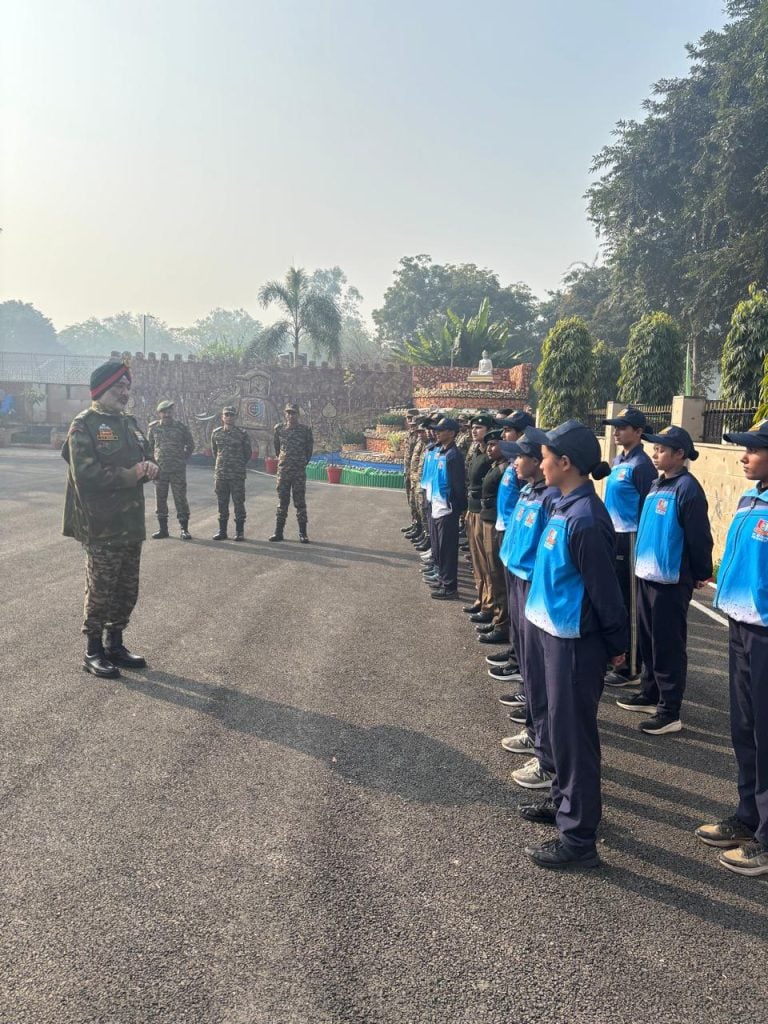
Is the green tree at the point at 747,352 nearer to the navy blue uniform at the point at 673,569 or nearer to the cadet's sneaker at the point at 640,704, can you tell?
the navy blue uniform at the point at 673,569

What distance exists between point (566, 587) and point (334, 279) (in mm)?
102705

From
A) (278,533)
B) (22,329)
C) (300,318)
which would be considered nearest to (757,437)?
(278,533)

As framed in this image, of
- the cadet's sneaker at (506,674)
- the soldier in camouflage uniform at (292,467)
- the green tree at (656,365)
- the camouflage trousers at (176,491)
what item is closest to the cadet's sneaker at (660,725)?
the cadet's sneaker at (506,674)

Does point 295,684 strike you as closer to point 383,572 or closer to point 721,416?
point 383,572

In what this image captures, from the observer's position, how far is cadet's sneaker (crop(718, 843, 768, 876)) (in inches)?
122

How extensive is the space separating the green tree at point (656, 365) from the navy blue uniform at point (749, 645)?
583 inches

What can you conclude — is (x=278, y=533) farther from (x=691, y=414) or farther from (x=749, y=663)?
(x=749, y=663)

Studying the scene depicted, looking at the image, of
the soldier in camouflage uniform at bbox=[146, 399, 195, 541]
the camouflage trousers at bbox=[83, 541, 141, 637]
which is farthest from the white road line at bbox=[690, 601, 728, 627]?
the soldier in camouflage uniform at bbox=[146, 399, 195, 541]

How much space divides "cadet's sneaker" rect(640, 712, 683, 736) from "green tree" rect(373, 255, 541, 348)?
50.8 meters

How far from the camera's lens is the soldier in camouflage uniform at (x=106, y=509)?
5.10 meters

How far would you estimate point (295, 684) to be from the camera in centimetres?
514

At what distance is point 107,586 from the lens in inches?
203

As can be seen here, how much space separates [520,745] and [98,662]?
3.14 metres

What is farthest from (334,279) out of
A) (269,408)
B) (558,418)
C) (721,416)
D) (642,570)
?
(642,570)
